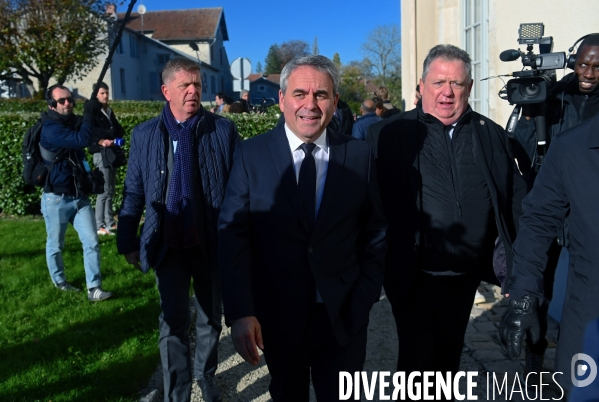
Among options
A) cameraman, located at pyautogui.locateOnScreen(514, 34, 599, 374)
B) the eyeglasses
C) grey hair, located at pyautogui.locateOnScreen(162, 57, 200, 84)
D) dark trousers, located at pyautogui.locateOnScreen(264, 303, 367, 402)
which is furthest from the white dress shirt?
the eyeglasses

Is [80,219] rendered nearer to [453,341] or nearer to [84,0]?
[453,341]

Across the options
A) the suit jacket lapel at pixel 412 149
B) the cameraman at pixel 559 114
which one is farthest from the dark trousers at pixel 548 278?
the suit jacket lapel at pixel 412 149

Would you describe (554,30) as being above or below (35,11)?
below

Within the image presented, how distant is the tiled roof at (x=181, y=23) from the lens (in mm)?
64188

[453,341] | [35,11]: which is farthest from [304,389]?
[35,11]

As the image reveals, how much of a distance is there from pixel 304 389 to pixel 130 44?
57125mm

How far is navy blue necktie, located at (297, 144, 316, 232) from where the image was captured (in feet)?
8.91

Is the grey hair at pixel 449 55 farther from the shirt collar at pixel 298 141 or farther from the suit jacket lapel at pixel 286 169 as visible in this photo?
the suit jacket lapel at pixel 286 169

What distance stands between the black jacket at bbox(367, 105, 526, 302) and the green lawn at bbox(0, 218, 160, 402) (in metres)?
2.09

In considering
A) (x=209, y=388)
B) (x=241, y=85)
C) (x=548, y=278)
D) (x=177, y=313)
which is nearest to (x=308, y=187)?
(x=177, y=313)

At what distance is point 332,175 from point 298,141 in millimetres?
229

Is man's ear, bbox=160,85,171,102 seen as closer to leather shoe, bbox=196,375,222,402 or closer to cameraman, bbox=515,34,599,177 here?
leather shoe, bbox=196,375,222,402

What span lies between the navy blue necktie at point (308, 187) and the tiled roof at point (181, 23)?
64363mm

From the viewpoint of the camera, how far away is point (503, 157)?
3.27 metres
